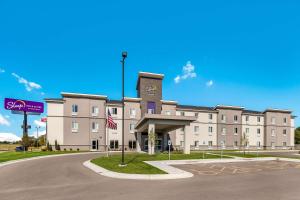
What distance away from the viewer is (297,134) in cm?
8550

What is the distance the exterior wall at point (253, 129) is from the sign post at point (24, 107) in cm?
5117

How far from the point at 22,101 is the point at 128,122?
2286 cm

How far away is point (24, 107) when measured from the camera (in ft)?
151

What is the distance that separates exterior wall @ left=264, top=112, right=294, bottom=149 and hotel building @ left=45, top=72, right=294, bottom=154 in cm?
220

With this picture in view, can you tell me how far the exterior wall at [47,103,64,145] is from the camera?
42.8 meters

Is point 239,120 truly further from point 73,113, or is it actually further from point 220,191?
point 220,191

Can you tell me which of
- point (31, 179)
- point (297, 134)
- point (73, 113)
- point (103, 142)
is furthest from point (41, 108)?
point (297, 134)

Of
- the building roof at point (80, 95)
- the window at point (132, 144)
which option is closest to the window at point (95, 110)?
the building roof at point (80, 95)

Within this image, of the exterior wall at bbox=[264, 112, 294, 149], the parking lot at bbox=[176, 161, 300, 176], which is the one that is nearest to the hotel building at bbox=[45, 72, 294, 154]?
the exterior wall at bbox=[264, 112, 294, 149]

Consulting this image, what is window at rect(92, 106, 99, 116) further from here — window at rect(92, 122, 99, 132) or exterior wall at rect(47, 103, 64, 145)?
exterior wall at rect(47, 103, 64, 145)

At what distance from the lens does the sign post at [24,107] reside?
44763 millimetres

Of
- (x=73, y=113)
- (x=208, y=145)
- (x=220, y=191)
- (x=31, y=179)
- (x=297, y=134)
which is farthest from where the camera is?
(x=297, y=134)

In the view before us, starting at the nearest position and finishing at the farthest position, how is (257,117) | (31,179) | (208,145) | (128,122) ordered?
(31,179)
(128,122)
(208,145)
(257,117)

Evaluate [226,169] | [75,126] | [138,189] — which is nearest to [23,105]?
[75,126]
